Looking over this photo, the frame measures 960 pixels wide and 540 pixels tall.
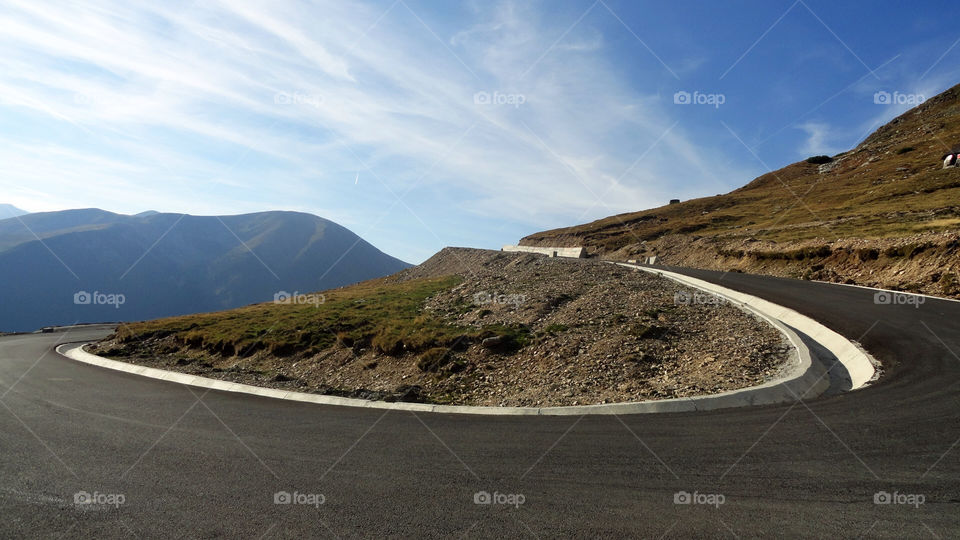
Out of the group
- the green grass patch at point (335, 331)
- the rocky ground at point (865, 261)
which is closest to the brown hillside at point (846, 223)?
the rocky ground at point (865, 261)

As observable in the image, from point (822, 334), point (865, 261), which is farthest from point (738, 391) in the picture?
point (865, 261)

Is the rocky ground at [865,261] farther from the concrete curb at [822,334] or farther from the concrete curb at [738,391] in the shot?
the concrete curb at [738,391]

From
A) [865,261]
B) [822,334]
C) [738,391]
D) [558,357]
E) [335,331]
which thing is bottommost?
[335,331]

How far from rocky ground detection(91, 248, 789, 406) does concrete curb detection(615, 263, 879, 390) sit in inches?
48.9

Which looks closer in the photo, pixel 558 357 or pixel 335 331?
pixel 558 357

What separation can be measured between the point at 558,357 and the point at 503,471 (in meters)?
7.80

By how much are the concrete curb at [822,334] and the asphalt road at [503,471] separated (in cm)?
63

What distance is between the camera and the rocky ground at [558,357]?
11.0 meters

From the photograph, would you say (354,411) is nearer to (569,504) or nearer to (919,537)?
(569,504)

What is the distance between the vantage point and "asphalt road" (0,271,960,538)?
4.79 meters

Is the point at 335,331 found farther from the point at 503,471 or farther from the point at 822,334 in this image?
the point at 822,334

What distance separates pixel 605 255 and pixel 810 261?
3891 centimetres

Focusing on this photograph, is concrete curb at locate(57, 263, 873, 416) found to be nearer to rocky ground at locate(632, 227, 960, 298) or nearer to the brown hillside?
rocky ground at locate(632, 227, 960, 298)

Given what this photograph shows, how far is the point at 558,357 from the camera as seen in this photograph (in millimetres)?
13664
